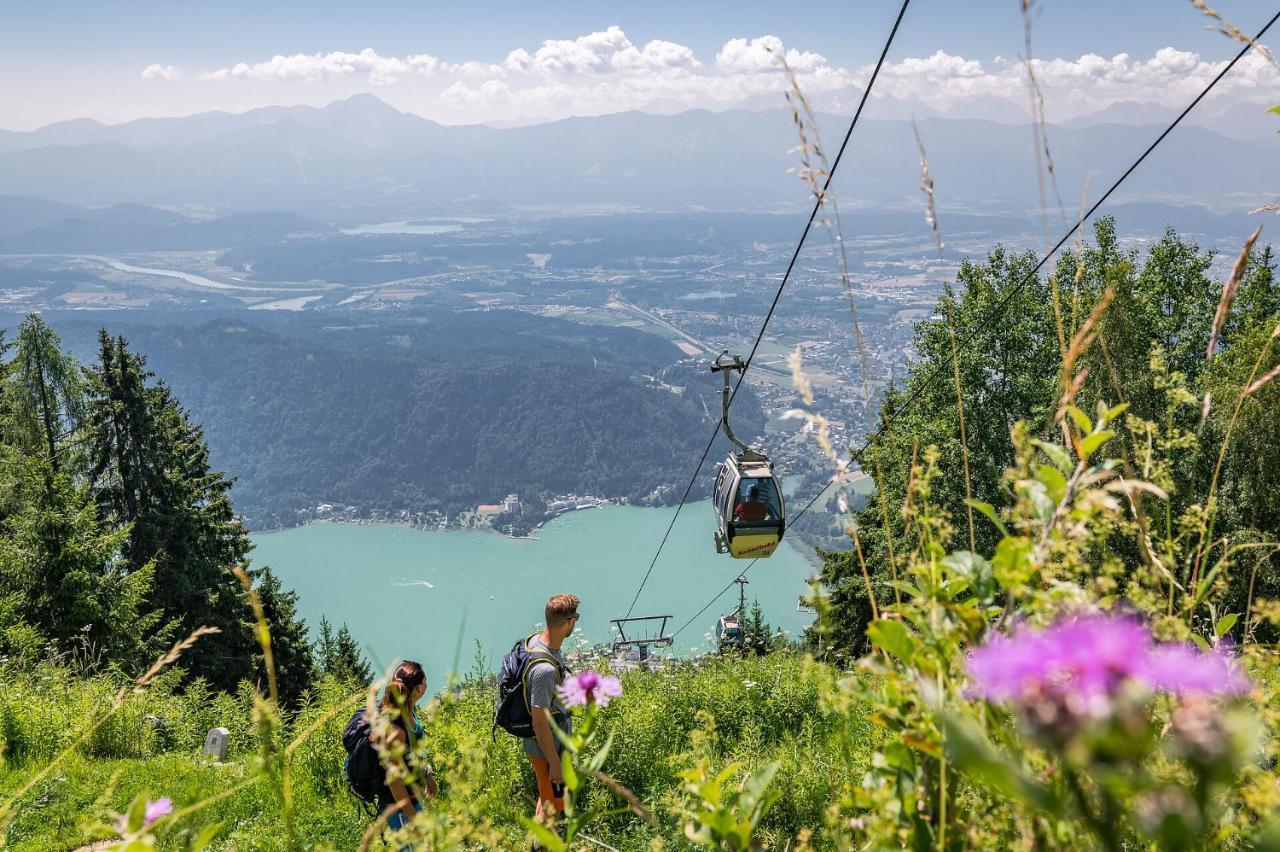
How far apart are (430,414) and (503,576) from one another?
4846 cm

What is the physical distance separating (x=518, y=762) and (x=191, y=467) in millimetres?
23992

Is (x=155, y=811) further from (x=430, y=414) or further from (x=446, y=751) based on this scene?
(x=430, y=414)

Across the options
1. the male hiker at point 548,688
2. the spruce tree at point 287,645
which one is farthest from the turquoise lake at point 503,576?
the male hiker at point 548,688

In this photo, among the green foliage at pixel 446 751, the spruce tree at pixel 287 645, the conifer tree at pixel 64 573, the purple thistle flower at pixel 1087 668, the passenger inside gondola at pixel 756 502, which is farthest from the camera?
the spruce tree at pixel 287 645

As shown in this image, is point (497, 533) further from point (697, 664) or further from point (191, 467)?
point (697, 664)

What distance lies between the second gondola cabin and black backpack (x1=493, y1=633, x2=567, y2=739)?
15.4 ft

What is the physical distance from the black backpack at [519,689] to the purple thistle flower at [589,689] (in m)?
2.52

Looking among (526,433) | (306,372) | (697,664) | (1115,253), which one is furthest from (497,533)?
(697,664)

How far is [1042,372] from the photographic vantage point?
77.4 feet

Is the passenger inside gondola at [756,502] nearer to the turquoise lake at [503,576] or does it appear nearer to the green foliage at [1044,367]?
the green foliage at [1044,367]

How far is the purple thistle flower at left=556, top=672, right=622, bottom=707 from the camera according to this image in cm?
151

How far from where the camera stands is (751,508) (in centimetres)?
873

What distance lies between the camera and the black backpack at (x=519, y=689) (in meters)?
4.04

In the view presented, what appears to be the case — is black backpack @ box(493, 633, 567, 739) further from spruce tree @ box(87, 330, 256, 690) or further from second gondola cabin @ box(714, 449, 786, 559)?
spruce tree @ box(87, 330, 256, 690)
